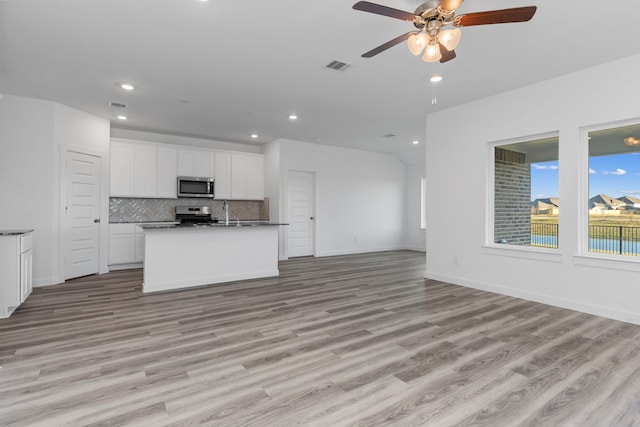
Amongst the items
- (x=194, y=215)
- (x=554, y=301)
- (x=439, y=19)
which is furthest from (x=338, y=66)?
(x=194, y=215)

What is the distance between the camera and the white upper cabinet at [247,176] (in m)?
7.65

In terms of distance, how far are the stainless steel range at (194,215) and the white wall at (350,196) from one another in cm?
162

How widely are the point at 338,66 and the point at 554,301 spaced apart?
3837mm

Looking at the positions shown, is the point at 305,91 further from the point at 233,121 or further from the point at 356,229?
the point at 356,229

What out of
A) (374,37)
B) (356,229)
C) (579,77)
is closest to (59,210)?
(374,37)

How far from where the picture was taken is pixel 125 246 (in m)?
6.37

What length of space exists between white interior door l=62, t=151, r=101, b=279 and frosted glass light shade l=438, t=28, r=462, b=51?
5.68m

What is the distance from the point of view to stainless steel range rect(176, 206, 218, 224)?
7.08 m

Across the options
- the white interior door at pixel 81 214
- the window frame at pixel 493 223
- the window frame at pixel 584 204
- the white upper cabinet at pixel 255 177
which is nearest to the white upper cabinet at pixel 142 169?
the white interior door at pixel 81 214

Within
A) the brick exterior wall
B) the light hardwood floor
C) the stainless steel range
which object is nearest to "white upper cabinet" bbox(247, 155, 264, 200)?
the stainless steel range

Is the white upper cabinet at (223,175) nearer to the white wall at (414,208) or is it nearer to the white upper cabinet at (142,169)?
the white upper cabinet at (142,169)

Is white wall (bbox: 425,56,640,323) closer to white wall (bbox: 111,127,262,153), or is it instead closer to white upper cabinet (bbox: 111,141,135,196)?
white wall (bbox: 111,127,262,153)

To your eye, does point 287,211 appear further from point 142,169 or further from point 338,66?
point 338,66

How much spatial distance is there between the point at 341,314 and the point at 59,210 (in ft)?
15.5
